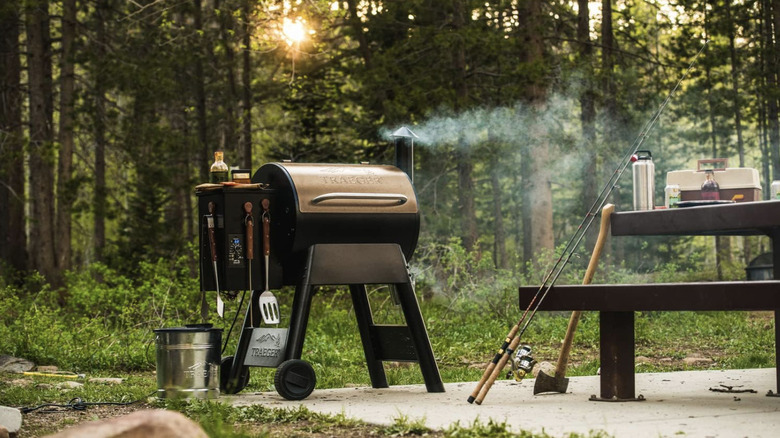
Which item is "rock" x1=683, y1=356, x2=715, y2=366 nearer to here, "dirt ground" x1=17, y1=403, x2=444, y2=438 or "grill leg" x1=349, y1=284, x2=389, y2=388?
"grill leg" x1=349, y1=284, x2=389, y2=388

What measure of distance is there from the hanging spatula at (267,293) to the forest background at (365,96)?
28.0 ft

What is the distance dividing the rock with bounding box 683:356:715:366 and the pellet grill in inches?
109

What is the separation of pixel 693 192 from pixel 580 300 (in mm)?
995

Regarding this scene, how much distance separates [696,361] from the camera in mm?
8000

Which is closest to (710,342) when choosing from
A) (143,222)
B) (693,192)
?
(693,192)

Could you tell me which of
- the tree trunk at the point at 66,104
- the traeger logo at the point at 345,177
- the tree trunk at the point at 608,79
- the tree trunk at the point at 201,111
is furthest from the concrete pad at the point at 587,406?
the tree trunk at the point at 201,111

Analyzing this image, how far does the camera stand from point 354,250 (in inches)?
238

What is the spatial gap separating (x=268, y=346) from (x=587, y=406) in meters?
1.98

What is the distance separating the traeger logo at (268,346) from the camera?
5965mm

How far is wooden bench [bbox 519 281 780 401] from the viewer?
4500mm

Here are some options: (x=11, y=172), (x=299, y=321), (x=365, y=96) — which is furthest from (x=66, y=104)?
(x=299, y=321)

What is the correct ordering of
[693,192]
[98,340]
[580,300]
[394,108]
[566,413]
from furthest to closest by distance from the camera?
[394,108] < [98,340] < [693,192] < [580,300] < [566,413]

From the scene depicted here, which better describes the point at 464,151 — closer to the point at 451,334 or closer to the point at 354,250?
the point at 451,334

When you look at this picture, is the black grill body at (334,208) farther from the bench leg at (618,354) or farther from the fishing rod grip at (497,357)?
the bench leg at (618,354)
